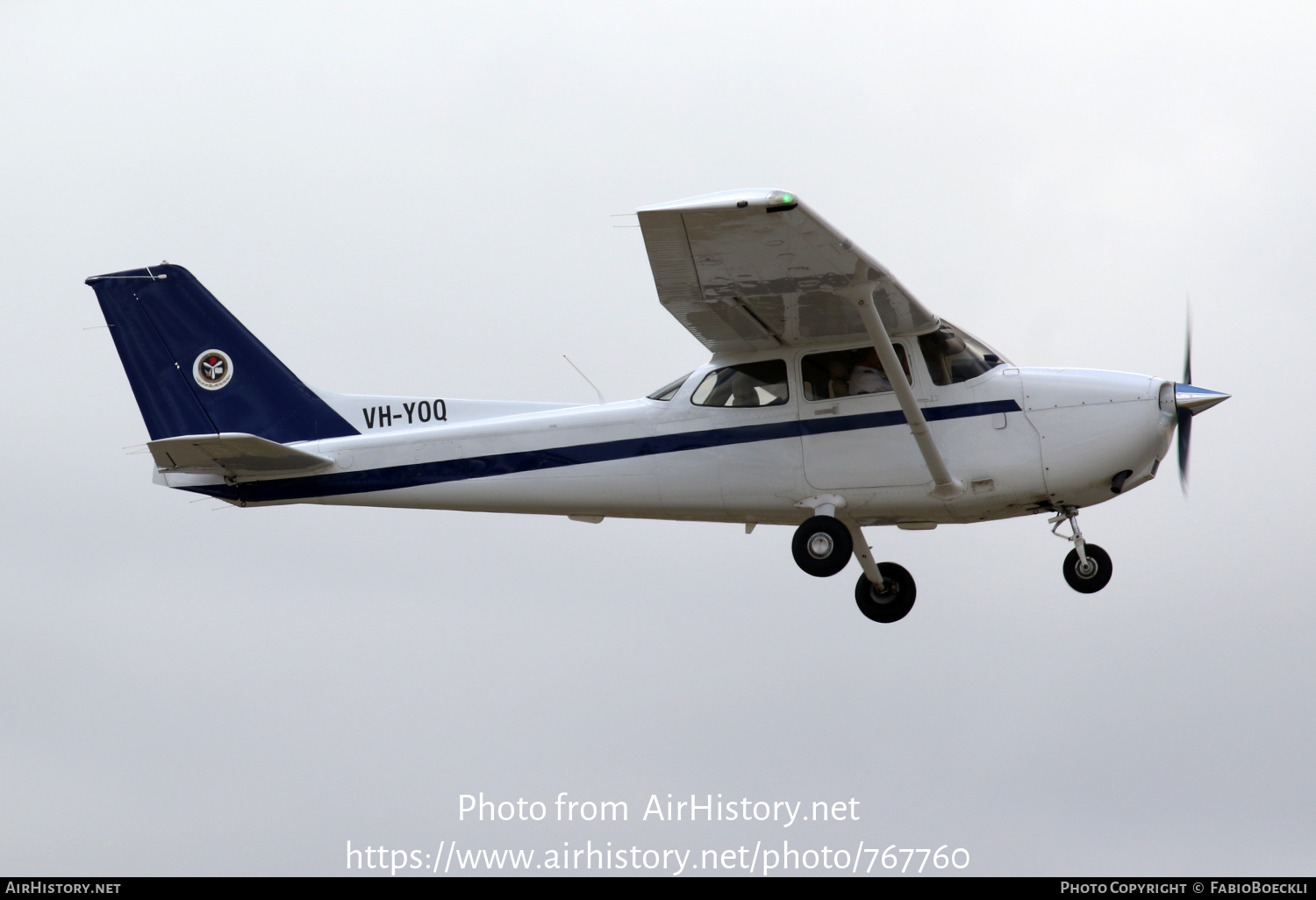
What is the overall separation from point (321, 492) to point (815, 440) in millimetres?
4725

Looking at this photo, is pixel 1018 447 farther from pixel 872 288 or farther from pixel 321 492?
pixel 321 492

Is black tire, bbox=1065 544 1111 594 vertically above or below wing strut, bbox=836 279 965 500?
below

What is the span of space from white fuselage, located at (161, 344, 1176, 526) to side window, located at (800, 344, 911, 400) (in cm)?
9

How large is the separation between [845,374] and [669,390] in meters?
1.66

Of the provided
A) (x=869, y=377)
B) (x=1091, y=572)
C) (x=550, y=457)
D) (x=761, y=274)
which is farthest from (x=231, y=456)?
(x=1091, y=572)

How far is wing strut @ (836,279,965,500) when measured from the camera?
12.7 m

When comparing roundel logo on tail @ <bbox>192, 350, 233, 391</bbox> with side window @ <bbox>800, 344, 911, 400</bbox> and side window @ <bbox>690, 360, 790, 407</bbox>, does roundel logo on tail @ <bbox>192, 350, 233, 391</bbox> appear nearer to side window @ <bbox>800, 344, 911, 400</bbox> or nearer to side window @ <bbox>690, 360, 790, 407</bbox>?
side window @ <bbox>690, 360, 790, 407</bbox>

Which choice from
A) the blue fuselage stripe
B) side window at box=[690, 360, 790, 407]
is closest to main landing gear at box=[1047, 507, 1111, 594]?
the blue fuselage stripe

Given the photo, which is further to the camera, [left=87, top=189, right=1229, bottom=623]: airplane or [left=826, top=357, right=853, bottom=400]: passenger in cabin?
[left=826, top=357, right=853, bottom=400]: passenger in cabin

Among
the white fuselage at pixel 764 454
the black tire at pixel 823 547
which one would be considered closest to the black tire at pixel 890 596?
the white fuselage at pixel 764 454

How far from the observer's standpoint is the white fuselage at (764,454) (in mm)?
13320

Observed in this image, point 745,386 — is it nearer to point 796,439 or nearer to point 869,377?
point 796,439

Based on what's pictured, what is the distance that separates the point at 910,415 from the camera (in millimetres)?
13117

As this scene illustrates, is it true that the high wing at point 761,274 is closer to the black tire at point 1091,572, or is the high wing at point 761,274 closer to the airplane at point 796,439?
the airplane at point 796,439
